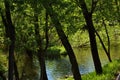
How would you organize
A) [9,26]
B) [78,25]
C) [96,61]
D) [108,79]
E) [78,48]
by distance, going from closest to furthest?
[9,26] < [108,79] < [96,61] < [78,25] < [78,48]

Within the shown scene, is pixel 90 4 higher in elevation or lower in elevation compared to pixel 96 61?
higher

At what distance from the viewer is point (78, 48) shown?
73000 mm

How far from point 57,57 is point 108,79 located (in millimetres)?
41865

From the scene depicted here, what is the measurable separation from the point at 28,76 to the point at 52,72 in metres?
3.20

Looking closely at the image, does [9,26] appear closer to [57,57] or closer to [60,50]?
[57,57]

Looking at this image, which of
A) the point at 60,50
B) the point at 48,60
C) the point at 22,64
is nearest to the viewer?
the point at 22,64

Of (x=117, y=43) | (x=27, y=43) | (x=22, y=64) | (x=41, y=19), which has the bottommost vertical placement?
(x=117, y=43)

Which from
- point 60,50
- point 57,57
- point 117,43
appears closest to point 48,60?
point 57,57

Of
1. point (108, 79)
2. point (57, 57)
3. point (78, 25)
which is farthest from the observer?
point (57, 57)

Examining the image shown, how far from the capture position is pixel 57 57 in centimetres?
6078

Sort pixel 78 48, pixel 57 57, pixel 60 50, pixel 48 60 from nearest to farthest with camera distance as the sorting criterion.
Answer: pixel 48 60 < pixel 57 57 < pixel 60 50 < pixel 78 48

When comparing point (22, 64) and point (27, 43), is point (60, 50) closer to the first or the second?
point (22, 64)

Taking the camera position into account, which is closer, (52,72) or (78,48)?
(52,72)

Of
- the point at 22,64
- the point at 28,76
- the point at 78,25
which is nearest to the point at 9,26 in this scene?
the point at 78,25
